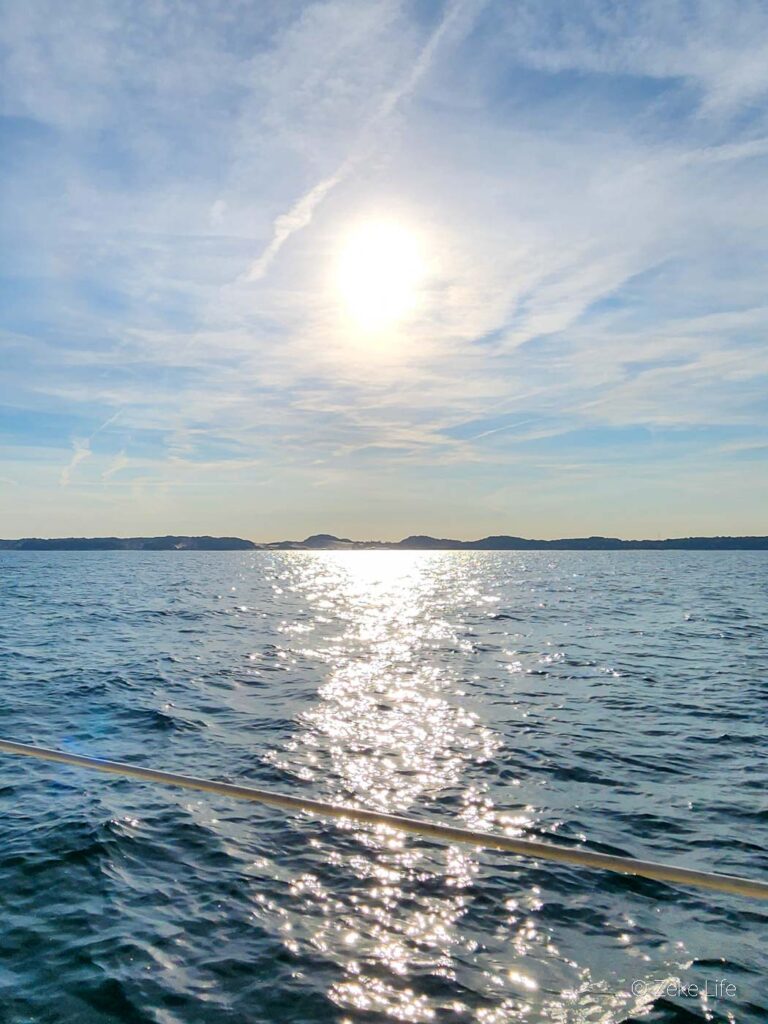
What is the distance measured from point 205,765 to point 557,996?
9.10m

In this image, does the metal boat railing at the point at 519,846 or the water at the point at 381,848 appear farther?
the water at the point at 381,848

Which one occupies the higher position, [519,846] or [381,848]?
[519,846]

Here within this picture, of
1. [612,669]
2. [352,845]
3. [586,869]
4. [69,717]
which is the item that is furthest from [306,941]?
[612,669]

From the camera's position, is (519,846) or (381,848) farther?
(381,848)

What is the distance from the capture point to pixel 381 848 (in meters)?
10.4

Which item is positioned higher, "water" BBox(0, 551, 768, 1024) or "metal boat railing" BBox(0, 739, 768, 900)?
"metal boat railing" BBox(0, 739, 768, 900)

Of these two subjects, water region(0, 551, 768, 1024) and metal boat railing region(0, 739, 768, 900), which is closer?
metal boat railing region(0, 739, 768, 900)

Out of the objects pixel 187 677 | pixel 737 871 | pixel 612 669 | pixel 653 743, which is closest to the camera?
pixel 737 871

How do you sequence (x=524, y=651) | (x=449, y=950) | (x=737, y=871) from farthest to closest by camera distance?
1. (x=524, y=651)
2. (x=737, y=871)
3. (x=449, y=950)

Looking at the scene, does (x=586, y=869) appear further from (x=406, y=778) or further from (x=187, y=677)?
(x=187, y=677)

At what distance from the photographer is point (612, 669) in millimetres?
25844

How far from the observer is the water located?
22.8 ft

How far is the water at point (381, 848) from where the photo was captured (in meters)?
6.95

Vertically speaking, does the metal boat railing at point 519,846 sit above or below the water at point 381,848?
above
